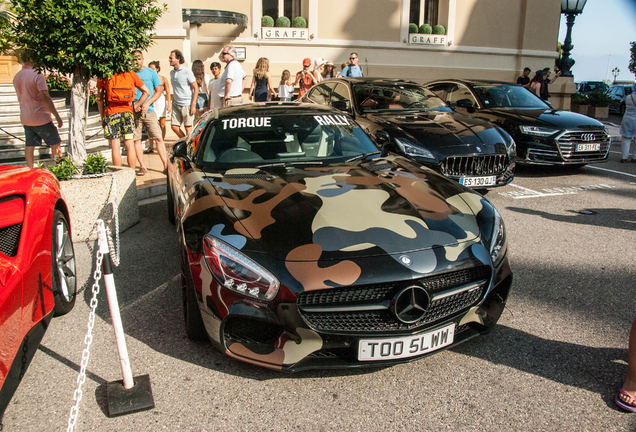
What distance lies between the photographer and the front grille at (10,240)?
7.63 feet

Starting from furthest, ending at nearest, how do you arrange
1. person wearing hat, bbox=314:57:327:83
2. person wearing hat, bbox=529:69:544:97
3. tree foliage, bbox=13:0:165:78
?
person wearing hat, bbox=529:69:544:97
person wearing hat, bbox=314:57:327:83
tree foliage, bbox=13:0:165:78

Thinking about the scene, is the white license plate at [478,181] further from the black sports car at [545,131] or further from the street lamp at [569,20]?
the street lamp at [569,20]

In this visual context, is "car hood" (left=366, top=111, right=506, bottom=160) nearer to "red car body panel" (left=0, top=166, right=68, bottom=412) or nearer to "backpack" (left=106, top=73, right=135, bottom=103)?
"backpack" (left=106, top=73, right=135, bottom=103)

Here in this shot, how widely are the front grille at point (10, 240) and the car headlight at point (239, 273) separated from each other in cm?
90

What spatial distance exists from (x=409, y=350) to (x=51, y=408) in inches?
72.2

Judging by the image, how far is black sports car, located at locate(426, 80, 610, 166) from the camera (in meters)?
8.02

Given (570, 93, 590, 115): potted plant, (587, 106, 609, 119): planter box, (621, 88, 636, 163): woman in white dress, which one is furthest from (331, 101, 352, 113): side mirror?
(570, 93, 590, 115): potted plant

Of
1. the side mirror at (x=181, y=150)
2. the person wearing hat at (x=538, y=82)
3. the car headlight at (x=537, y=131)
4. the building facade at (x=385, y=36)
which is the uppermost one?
the building facade at (x=385, y=36)

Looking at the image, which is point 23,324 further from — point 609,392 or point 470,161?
point 470,161

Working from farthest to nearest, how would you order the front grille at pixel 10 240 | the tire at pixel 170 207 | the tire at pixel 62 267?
the tire at pixel 170 207 < the tire at pixel 62 267 < the front grille at pixel 10 240

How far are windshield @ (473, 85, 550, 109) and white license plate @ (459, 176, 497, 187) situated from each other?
305 cm

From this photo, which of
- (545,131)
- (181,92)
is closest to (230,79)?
(181,92)

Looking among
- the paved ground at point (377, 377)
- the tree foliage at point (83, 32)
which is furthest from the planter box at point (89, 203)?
the tree foliage at point (83, 32)

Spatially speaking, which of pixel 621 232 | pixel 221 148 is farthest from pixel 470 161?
pixel 221 148
